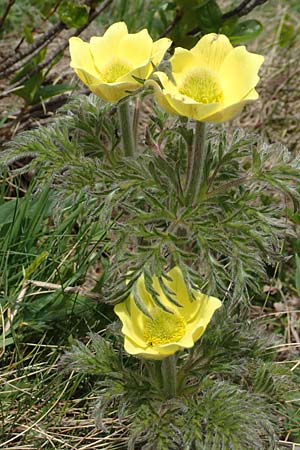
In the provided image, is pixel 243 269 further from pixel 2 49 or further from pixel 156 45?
pixel 2 49

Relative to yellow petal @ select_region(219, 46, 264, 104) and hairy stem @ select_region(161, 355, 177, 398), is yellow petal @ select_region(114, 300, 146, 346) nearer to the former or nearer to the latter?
hairy stem @ select_region(161, 355, 177, 398)

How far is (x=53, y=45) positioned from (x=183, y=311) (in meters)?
2.05

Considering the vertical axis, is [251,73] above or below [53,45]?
above

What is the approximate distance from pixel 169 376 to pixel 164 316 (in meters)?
0.16

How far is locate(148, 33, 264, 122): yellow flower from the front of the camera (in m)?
1.29

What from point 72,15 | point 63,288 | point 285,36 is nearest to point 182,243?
point 63,288

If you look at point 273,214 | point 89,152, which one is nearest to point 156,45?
point 89,152

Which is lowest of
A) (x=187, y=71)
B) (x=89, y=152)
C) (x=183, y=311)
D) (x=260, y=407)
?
(x=260, y=407)

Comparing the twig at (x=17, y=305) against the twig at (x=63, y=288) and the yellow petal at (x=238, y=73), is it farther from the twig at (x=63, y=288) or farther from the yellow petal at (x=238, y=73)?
the yellow petal at (x=238, y=73)

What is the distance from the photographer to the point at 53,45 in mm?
3262

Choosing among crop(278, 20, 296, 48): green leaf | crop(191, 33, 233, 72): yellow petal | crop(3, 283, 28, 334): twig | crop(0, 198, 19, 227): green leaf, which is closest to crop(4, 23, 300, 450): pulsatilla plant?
crop(191, 33, 233, 72): yellow petal

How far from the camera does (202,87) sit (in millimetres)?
1387

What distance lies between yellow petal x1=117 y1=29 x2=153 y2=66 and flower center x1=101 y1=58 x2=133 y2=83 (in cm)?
2

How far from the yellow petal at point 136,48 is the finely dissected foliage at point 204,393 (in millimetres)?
536
